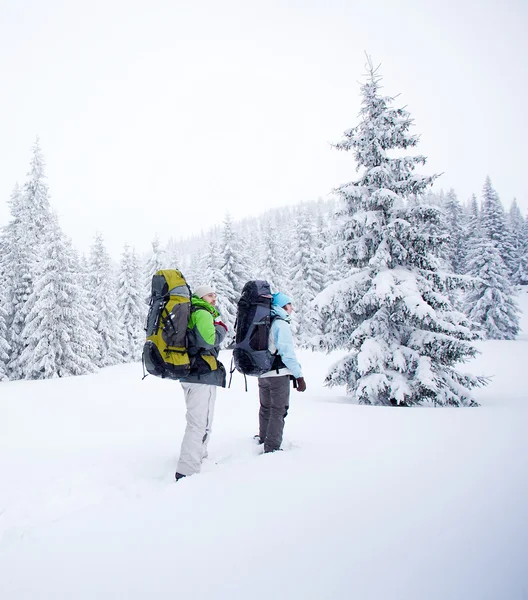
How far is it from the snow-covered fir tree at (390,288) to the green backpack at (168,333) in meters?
5.84

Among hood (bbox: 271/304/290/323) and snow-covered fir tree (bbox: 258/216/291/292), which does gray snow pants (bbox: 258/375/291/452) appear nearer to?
hood (bbox: 271/304/290/323)

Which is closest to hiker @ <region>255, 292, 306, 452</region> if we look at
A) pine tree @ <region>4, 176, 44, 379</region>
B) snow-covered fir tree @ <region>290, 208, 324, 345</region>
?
pine tree @ <region>4, 176, 44, 379</region>

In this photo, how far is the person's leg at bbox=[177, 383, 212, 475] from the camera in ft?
14.4

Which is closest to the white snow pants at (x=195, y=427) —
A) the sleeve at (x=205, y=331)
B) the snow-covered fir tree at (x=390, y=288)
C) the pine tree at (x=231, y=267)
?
the sleeve at (x=205, y=331)

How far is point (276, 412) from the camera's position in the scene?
4969 millimetres

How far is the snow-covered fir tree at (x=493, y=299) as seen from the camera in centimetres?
3155

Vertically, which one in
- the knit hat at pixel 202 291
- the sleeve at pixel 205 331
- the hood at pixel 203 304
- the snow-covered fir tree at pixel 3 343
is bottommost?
the snow-covered fir tree at pixel 3 343

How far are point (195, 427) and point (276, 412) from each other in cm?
111

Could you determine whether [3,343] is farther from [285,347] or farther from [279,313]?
[285,347]

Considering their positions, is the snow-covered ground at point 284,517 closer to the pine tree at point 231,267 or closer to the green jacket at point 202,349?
the green jacket at point 202,349

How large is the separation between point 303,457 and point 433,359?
679cm

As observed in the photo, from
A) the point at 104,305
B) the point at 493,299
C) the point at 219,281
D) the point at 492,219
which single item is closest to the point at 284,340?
the point at 219,281

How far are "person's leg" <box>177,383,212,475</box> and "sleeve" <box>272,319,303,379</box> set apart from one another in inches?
41.5

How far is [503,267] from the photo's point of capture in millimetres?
33031
